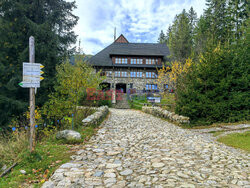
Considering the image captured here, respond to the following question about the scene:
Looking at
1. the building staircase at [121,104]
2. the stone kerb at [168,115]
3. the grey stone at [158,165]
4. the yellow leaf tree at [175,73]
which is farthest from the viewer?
the building staircase at [121,104]

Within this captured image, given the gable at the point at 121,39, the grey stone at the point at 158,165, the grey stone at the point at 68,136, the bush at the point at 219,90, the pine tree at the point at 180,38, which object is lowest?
the grey stone at the point at 158,165

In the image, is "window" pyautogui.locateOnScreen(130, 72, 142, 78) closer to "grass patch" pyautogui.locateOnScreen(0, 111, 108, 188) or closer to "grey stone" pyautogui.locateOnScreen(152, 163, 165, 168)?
"grass patch" pyautogui.locateOnScreen(0, 111, 108, 188)

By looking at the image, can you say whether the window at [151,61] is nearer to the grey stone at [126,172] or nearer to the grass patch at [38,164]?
the grass patch at [38,164]

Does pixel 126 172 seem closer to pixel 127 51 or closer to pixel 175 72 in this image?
pixel 175 72

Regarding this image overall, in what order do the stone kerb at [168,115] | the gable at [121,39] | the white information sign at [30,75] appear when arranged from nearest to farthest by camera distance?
the white information sign at [30,75] → the stone kerb at [168,115] → the gable at [121,39]

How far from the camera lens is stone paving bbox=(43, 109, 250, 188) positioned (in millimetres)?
2930

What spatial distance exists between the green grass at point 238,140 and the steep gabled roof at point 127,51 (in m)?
24.0

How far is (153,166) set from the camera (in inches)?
143

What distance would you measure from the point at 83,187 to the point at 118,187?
60 centimetres

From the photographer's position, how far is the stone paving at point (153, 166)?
293 cm

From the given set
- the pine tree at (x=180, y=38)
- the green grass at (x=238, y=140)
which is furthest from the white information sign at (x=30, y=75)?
the pine tree at (x=180, y=38)

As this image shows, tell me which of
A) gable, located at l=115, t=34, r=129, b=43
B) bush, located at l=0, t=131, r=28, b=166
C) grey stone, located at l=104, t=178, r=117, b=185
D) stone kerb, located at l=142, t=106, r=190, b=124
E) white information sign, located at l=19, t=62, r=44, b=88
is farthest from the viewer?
gable, located at l=115, t=34, r=129, b=43

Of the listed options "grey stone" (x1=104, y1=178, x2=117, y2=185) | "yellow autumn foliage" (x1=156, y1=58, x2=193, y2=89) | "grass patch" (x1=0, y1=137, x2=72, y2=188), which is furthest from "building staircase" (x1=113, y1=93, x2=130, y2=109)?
"grey stone" (x1=104, y1=178, x2=117, y2=185)

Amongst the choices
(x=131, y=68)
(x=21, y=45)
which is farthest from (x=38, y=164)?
(x=131, y=68)
